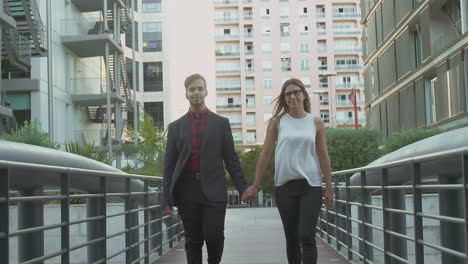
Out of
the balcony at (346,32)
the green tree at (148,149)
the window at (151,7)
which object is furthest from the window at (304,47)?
the green tree at (148,149)

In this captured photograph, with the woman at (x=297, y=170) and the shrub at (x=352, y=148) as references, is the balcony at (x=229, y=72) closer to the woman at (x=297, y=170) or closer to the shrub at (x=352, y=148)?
the shrub at (x=352, y=148)

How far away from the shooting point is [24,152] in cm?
684

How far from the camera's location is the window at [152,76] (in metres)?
57.9

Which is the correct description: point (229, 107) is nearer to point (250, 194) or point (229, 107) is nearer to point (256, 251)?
point (256, 251)

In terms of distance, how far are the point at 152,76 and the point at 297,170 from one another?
2076 inches

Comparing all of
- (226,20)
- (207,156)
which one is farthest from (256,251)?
(226,20)

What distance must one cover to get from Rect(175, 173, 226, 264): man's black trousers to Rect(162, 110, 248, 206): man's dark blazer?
2.4 inches

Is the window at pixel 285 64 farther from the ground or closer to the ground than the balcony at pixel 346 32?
closer to the ground

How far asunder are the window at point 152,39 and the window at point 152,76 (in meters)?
1.24

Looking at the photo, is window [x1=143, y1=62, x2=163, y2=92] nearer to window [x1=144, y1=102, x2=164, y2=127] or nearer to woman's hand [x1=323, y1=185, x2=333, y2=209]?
window [x1=144, y1=102, x2=164, y2=127]

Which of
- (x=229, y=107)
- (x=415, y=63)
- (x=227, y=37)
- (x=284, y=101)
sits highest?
(x=227, y=37)

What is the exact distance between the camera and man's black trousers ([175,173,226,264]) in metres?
5.92

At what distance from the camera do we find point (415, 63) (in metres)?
34.7

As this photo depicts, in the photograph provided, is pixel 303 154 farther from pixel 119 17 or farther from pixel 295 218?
pixel 119 17
